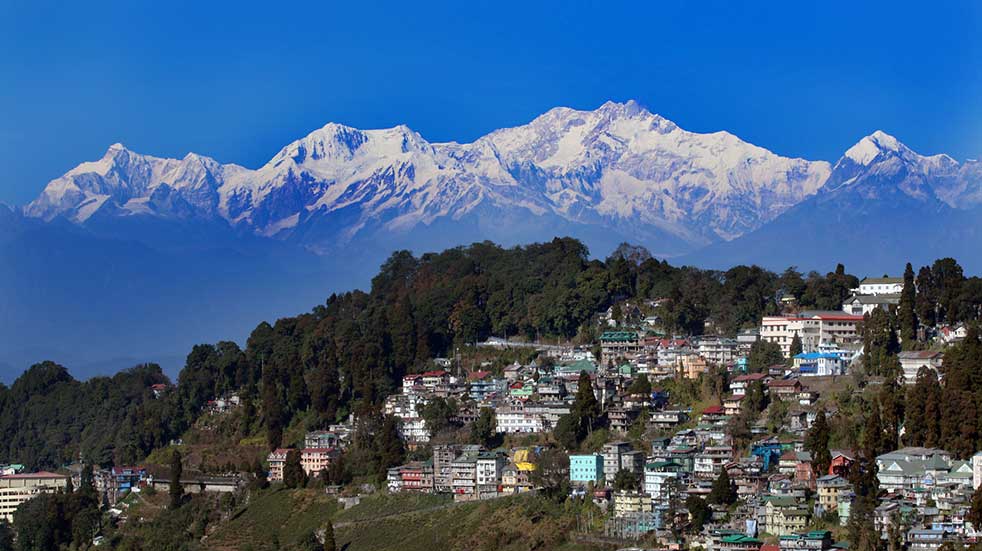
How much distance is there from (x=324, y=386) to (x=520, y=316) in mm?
6366

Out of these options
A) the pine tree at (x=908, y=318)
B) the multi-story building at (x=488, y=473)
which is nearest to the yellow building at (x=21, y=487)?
the multi-story building at (x=488, y=473)

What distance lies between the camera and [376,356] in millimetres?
51906

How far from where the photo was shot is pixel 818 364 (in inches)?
1738

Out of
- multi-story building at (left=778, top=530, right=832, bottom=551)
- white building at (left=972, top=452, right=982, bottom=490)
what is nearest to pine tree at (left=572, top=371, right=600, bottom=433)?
multi-story building at (left=778, top=530, right=832, bottom=551)

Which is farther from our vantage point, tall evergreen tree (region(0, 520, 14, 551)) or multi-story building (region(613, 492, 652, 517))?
tall evergreen tree (region(0, 520, 14, 551))

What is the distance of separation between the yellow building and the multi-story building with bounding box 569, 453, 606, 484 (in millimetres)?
16897

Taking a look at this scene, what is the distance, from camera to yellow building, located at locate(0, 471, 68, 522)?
50.9 metres

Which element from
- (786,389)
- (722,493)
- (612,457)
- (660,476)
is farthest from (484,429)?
(722,493)

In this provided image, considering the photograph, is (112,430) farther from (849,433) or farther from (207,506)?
(849,433)

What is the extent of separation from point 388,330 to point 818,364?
14481mm

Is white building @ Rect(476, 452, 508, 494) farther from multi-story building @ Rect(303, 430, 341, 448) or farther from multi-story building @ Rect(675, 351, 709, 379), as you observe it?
multi-story building @ Rect(303, 430, 341, 448)

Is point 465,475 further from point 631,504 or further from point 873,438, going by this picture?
point 873,438

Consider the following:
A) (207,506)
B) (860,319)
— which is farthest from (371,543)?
(860,319)

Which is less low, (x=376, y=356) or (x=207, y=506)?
(x=376, y=356)
